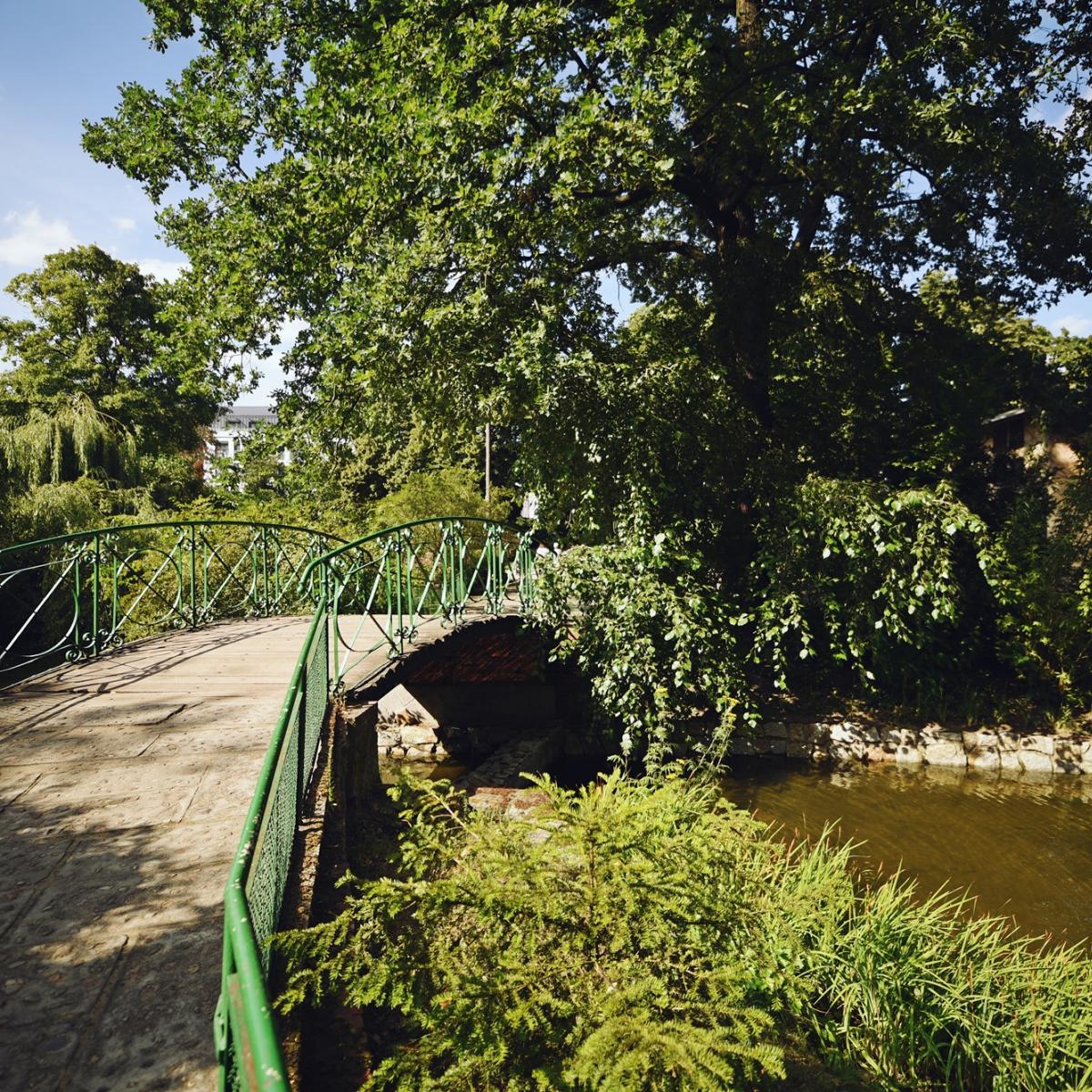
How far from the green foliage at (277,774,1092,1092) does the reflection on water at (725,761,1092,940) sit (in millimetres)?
1818

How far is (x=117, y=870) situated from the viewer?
3117 mm

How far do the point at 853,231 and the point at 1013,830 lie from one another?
9.07 metres

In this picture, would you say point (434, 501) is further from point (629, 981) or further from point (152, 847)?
point (629, 981)

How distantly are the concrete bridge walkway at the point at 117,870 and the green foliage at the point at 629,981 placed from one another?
0.46m

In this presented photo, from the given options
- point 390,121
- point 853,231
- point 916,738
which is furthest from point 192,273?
point 916,738

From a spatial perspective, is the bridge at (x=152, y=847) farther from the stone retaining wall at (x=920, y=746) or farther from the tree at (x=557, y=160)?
the stone retaining wall at (x=920, y=746)

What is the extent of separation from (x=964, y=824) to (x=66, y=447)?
18.6 m

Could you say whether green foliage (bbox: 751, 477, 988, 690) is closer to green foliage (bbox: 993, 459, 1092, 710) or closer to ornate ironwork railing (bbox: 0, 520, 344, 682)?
green foliage (bbox: 993, 459, 1092, 710)

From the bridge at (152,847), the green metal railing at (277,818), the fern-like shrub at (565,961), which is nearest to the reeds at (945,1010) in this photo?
the fern-like shrub at (565,961)

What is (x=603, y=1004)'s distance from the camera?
273 centimetres

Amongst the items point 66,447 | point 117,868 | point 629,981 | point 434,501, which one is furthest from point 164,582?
point 629,981

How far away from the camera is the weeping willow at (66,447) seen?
16.3 m

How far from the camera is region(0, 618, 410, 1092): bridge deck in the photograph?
2.22m

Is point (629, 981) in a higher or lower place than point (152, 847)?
lower
